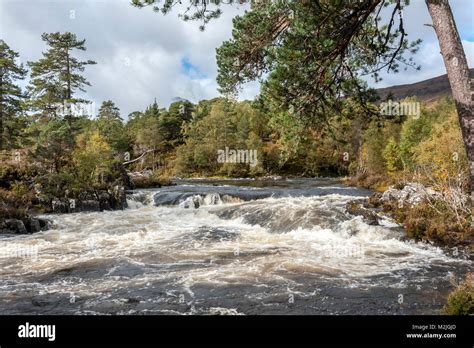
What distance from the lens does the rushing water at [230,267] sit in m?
9.95

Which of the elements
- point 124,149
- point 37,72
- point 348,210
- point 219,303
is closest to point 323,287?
point 219,303

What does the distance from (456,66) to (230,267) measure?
9.61 meters

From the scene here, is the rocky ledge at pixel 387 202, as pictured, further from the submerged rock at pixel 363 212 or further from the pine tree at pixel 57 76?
the pine tree at pixel 57 76

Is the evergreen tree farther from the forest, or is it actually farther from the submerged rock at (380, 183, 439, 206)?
the submerged rock at (380, 183, 439, 206)

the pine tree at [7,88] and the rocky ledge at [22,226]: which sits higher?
the pine tree at [7,88]

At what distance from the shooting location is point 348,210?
21844mm

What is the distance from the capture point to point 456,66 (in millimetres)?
6352

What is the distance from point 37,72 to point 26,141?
31.3 ft

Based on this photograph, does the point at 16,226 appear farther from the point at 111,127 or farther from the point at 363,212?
the point at 111,127

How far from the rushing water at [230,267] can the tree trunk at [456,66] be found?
183 inches

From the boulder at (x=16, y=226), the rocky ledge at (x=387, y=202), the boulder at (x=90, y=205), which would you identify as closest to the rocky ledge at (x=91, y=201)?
the boulder at (x=90, y=205)

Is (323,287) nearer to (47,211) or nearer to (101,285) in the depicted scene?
(101,285)

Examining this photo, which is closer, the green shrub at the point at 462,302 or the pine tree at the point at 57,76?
the green shrub at the point at 462,302

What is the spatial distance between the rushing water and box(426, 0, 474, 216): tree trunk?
4646mm
